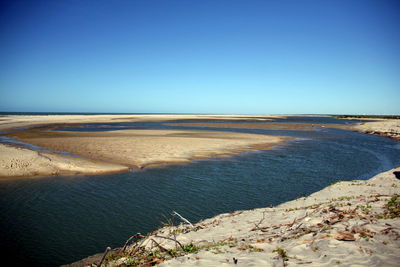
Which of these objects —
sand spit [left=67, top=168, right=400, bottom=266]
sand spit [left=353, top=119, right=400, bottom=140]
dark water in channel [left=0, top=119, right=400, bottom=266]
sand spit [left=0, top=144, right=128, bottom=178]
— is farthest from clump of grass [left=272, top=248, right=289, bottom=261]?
sand spit [left=353, top=119, right=400, bottom=140]

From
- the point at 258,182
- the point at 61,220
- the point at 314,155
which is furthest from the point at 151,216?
the point at 314,155

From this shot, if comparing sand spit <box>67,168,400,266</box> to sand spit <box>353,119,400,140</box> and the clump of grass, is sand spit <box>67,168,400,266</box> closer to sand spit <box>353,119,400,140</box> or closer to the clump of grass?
the clump of grass

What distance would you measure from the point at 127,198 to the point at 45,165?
9297mm

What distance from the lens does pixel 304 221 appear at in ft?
21.8

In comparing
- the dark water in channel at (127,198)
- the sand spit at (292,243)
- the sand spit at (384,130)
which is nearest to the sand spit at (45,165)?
the dark water in channel at (127,198)

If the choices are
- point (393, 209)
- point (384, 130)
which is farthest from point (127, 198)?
point (384, 130)

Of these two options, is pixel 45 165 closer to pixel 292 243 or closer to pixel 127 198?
pixel 127 198

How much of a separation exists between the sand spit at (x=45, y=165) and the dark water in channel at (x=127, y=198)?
1211 mm

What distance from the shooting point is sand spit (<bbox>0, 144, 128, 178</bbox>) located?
15883 millimetres

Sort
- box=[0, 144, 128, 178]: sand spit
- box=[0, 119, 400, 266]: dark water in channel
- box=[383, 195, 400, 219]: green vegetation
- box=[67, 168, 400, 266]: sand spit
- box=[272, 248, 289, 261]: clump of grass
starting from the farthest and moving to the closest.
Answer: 1. box=[0, 144, 128, 178]: sand spit
2. box=[0, 119, 400, 266]: dark water in channel
3. box=[383, 195, 400, 219]: green vegetation
4. box=[272, 248, 289, 261]: clump of grass
5. box=[67, 168, 400, 266]: sand spit

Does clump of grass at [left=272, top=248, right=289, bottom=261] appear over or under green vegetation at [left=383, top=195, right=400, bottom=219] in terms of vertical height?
under

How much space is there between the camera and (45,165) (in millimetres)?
17016

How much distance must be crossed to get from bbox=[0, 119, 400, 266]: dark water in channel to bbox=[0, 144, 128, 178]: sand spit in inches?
47.7

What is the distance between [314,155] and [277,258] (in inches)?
894
